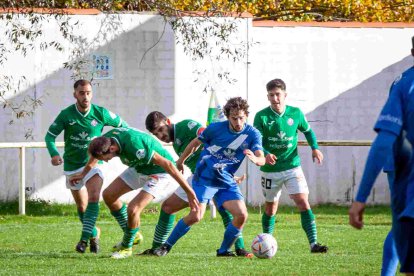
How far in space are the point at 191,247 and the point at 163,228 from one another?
1.41m

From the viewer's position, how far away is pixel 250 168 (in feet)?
61.1

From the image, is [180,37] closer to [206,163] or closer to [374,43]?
[374,43]

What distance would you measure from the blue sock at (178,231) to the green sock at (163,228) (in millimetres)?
171

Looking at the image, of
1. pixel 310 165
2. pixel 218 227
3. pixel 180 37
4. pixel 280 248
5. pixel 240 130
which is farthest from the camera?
pixel 310 165

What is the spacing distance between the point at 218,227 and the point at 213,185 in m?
4.79

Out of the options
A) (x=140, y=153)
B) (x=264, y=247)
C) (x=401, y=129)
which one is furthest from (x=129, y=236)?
(x=401, y=129)

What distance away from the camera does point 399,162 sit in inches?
217

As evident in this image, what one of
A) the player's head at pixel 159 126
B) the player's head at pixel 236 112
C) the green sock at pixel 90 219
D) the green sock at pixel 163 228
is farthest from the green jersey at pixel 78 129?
the player's head at pixel 236 112

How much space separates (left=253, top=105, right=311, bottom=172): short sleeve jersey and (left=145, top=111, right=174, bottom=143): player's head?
119 cm

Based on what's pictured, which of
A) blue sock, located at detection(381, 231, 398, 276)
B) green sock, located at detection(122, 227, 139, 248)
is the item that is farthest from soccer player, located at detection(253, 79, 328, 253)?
blue sock, located at detection(381, 231, 398, 276)

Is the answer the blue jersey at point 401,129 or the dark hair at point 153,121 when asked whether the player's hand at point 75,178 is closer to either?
the dark hair at point 153,121

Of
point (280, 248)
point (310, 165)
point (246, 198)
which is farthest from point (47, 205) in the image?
point (280, 248)

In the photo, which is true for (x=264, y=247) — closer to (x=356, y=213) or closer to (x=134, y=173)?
(x=134, y=173)

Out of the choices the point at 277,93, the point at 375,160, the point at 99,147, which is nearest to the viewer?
the point at 375,160
